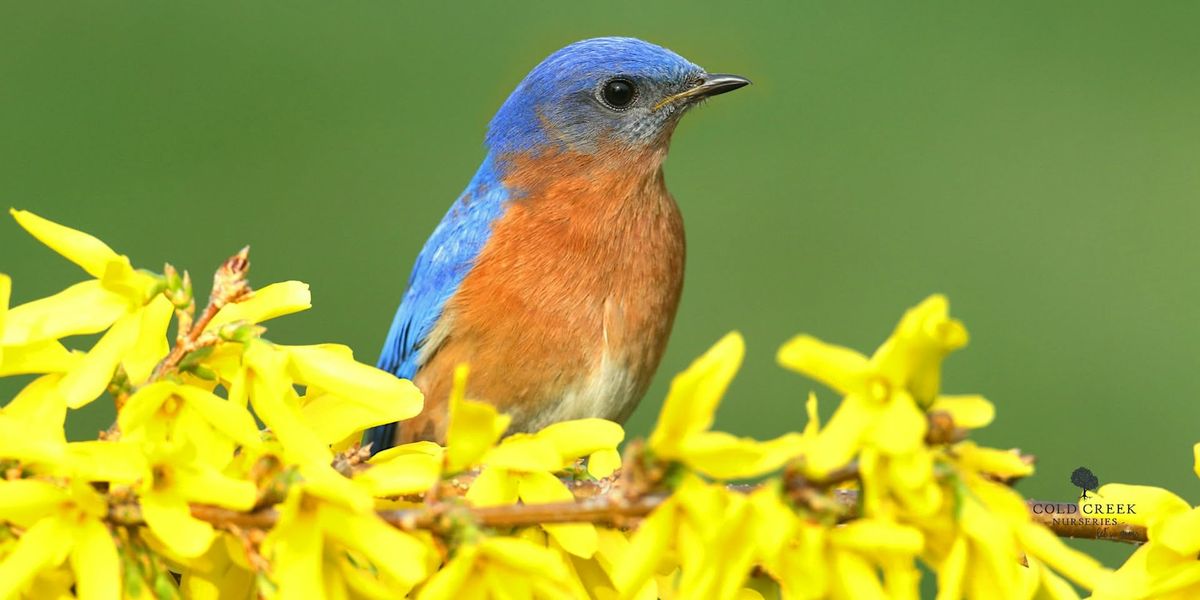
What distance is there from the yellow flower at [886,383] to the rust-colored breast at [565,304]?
203 centimetres

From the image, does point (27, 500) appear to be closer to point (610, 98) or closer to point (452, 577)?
point (452, 577)

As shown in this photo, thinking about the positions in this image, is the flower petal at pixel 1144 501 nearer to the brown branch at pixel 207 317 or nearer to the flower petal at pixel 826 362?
the flower petal at pixel 826 362

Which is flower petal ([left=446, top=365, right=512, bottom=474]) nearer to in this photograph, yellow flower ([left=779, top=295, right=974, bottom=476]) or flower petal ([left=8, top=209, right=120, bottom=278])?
yellow flower ([left=779, top=295, right=974, bottom=476])

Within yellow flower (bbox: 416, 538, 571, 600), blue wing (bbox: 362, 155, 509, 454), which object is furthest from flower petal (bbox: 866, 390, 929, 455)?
blue wing (bbox: 362, 155, 509, 454)

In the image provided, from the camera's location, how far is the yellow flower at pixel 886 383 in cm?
131

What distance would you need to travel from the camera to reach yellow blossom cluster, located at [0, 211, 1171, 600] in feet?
4.44

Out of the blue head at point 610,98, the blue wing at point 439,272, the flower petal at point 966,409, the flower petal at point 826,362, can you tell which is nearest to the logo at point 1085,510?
the flower petal at point 966,409

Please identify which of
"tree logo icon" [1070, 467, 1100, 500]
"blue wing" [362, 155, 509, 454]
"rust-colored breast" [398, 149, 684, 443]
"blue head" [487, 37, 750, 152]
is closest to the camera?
"tree logo icon" [1070, 467, 1100, 500]

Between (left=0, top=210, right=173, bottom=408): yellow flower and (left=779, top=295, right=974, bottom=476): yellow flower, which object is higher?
(left=779, top=295, right=974, bottom=476): yellow flower

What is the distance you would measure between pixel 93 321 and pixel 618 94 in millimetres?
2196

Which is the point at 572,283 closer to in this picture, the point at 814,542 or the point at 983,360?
the point at 814,542

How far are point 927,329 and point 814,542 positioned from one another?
0.21 metres

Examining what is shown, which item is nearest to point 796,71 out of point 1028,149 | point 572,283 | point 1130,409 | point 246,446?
point 1028,149

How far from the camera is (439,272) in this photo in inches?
142
